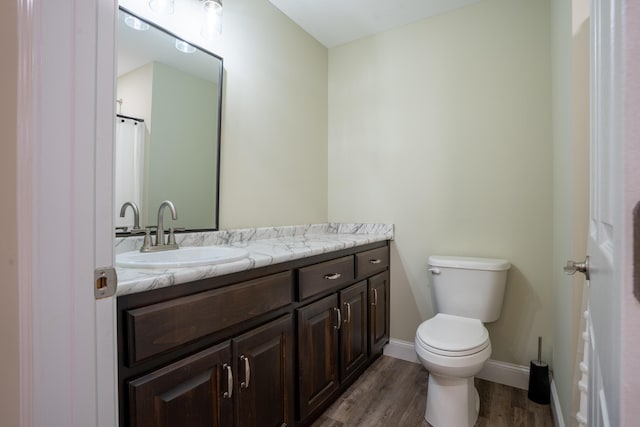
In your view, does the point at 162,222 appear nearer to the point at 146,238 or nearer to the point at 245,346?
the point at 146,238

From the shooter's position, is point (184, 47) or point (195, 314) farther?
point (184, 47)

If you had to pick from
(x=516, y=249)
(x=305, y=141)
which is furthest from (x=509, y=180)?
(x=305, y=141)

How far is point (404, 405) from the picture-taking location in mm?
1721

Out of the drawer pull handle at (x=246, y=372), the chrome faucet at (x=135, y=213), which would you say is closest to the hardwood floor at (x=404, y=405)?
the drawer pull handle at (x=246, y=372)

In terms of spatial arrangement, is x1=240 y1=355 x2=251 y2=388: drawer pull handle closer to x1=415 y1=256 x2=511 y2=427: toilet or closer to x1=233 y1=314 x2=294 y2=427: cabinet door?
x1=233 y1=314 x2=294 y2=427: cabinet door

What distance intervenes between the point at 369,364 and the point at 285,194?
132 cm

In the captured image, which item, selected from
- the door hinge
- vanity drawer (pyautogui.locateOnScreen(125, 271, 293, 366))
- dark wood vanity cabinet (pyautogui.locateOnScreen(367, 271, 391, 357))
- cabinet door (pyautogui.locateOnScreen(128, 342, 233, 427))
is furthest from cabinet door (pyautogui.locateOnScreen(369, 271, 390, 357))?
the door hinge

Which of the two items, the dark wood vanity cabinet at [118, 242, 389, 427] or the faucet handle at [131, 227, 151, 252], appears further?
the faucet handle at [131, 227, 151, 252]

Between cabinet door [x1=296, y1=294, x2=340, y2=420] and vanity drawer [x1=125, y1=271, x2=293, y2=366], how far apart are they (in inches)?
10.1

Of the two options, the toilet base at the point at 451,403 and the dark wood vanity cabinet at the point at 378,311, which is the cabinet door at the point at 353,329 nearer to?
the dark wood vanity cabinet at the point at 378,311

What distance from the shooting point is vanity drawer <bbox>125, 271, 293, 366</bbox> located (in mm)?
818

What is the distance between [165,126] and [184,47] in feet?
1.41

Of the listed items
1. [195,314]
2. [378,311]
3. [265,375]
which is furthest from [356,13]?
[265,375]

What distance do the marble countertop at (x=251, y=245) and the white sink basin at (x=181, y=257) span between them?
0.02 meters
